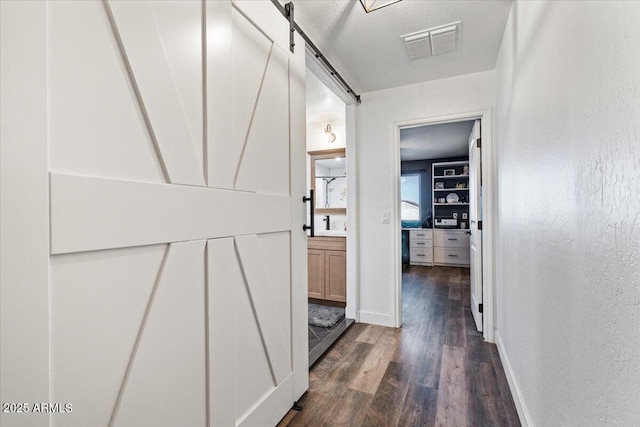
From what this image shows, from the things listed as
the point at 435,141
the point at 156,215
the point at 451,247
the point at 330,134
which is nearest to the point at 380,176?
the point at 330,134

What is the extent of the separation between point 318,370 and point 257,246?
126cm

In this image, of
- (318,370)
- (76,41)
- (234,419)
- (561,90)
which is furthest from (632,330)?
(318,370)

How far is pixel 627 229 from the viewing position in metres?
0.69

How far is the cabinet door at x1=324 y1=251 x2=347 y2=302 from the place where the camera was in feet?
11.6

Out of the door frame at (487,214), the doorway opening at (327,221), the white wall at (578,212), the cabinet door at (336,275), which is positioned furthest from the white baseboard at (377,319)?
the white wall at (578,212)

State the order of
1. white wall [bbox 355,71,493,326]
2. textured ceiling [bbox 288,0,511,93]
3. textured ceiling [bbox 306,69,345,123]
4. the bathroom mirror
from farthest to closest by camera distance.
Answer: the bathroom mirror
textured ceiling [bbox 306,69,345,123]
white wall [bbox 355,71,493,326]
textured ceiling [bbox 288,0,511,93]

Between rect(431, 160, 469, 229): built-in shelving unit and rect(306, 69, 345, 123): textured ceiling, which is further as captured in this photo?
rect(431, 160, 469, 229): built-in shelving unit

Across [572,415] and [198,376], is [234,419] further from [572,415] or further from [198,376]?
[572,415]

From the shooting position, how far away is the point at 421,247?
6633 millimetres

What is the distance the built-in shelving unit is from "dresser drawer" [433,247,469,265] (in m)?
0.58

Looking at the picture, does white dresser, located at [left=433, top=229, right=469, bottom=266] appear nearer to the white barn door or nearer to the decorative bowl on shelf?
the decorative bowl on shelf

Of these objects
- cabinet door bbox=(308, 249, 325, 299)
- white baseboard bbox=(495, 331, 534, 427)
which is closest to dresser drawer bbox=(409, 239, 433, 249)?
cabinet door bbox=(308, 249, 325, 299)

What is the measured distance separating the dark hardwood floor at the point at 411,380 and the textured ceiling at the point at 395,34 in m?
2.44

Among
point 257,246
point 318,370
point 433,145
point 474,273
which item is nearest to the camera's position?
point 257,246
